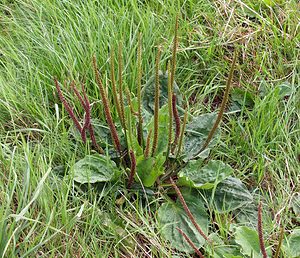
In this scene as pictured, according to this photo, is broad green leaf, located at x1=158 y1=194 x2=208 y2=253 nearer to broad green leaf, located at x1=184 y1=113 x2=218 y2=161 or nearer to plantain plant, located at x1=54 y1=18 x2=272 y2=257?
plantain plant, located at x1=54 y1=18 x2=272 y2=257

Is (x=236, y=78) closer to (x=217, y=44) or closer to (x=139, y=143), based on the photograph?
(x=217, y=44)

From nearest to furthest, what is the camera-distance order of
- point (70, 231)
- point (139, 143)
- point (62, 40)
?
point (70, 231) → point (139, 143) → point (62, 40)

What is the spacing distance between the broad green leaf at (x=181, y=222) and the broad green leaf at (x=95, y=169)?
22cm

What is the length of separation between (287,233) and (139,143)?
0.64 m

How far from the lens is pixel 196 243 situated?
79.0 inches

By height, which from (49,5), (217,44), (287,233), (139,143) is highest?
(49,5)

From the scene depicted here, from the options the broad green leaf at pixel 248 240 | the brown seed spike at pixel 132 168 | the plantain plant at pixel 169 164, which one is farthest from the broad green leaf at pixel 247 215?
the brown seed spike at pixel 132 168

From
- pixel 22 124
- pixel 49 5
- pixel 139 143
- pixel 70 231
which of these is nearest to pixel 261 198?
pixel 139 143

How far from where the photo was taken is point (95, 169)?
212 centimetres

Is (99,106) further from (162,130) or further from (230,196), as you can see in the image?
(230,196)

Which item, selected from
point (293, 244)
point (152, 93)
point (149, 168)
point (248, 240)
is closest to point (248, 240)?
point (248, 240)

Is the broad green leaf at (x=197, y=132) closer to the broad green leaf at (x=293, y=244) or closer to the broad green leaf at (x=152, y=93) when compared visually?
the broad green leaf at (x=152, y=93)

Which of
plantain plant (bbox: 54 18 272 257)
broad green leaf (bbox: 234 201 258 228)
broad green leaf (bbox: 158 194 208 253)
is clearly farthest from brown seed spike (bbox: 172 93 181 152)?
broad green leaf (bbox: 234 201 258 228)

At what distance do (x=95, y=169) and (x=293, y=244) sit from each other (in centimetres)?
75
